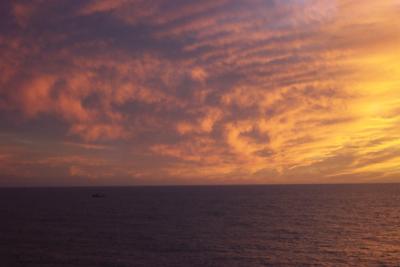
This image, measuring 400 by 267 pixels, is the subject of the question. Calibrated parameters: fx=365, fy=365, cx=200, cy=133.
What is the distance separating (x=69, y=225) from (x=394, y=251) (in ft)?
214

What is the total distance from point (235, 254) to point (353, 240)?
79.5ft

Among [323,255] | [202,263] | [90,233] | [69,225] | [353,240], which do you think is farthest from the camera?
[69,225]

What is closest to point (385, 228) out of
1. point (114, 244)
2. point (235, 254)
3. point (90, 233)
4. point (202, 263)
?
point (235, 254)

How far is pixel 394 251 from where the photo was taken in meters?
54.5

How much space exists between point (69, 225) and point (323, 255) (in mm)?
56315

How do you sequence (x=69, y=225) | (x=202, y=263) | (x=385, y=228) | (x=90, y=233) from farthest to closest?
1. (x=69, y=225)
2. (x=385, y=228)
3. (x=90, y=233)
4. (x=202, y=263)

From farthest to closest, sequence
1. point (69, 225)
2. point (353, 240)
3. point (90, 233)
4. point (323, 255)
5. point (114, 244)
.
→ 1. point (69, 225)
2. point (90, 233)
3. point (353, 240)
4. point (114, 244)
5. point (323, 255)

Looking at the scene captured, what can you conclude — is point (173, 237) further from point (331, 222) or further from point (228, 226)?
A: point (331, 222)

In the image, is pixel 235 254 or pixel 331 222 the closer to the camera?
pixel 235 254

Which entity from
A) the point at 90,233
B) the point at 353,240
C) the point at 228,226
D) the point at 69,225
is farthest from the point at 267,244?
the point at 69,225

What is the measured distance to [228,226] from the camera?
3177 inches

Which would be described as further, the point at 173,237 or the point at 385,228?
A: the point at 385,228

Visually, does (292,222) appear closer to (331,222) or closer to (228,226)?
(331,222)

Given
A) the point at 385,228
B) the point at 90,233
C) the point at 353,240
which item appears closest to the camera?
the point at 353,240
